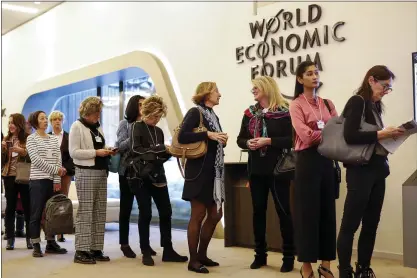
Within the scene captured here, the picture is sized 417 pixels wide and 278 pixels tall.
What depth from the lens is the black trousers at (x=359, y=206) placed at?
114 inches

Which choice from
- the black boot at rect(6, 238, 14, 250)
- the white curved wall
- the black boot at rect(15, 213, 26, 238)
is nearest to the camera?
the white curved wall

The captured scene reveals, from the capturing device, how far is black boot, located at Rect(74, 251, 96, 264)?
4108 mm

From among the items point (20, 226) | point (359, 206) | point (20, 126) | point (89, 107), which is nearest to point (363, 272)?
point (359, 206)

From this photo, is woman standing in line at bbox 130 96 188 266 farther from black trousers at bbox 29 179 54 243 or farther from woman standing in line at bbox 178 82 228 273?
black trousers at bbox 29 179 54 243

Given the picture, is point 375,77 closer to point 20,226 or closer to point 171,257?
point 171,257

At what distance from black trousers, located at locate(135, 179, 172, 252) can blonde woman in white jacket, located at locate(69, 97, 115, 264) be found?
371 mm

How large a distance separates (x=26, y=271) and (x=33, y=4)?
709 centimetres

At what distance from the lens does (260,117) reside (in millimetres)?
3723

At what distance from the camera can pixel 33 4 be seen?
9680mm

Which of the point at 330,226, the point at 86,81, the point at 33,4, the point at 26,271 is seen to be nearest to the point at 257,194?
the point at 330,226

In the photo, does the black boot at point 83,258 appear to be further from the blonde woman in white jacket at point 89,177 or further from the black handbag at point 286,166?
the black handbag at point 286,166

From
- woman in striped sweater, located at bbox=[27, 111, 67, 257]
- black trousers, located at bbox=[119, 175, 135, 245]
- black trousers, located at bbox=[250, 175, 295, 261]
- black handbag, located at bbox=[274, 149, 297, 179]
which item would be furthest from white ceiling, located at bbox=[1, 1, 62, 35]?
black handbag, located at bbox=[274, 149, 297, 179]

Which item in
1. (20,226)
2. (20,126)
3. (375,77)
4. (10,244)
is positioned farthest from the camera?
(20,226)

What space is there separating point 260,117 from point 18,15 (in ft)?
27.0
